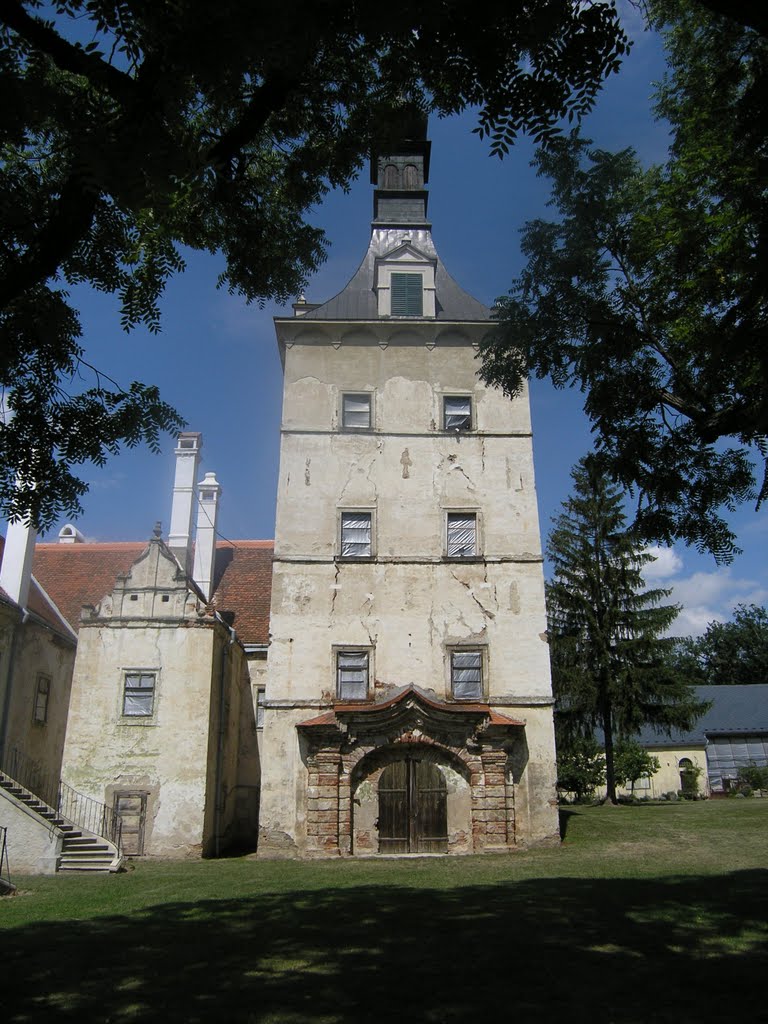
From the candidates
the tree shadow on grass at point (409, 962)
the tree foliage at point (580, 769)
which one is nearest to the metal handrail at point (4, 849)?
the tree shadow on grass at point (409, 962)

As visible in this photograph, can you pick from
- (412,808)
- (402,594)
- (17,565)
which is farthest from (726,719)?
(17,565)

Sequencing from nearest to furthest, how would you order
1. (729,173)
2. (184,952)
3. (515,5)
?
(515,5)
(184,952)
(729,173)

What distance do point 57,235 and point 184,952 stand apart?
6606mm

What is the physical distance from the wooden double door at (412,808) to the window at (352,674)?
2167mm

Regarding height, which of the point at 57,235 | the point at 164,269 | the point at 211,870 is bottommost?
the point at 211,870

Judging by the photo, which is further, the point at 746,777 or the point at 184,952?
the point at 746,777

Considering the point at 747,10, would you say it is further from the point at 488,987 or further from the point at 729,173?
the point at 488,987

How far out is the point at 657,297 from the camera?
1012 centimetres

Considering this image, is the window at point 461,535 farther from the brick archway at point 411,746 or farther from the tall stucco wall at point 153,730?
the tall stucco wall at point 153,730

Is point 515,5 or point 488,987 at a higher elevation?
point 515,5

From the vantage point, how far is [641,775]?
42219 millimetres

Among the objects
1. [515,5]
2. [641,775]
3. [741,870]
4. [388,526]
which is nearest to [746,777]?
[641,775]

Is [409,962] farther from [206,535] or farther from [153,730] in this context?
[206,535]

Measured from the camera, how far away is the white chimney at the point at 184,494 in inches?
1136
